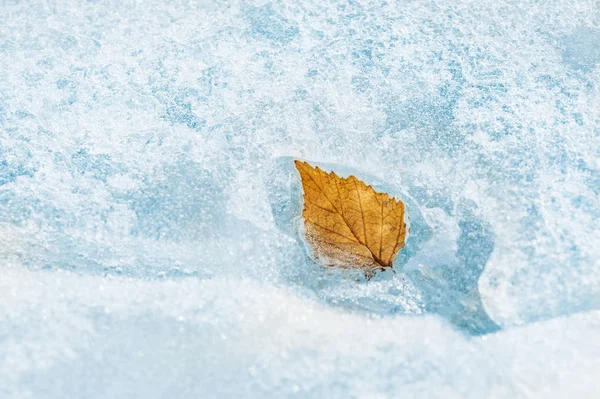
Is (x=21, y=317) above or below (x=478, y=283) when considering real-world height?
below

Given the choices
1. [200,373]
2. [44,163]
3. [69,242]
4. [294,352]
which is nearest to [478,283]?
[294,352]

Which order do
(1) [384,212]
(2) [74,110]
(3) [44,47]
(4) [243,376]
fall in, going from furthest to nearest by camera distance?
(3) [44,47] < (2) [74,110] < (1) [384,212] < (4) [243,376]

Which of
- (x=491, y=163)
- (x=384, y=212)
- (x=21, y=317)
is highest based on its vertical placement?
(x=491, y=163)

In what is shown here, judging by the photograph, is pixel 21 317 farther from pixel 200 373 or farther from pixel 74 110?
pixel 74 110

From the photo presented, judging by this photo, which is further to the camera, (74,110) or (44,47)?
(44,47)

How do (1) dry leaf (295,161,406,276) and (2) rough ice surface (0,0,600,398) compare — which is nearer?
(2) rough ice surface (0,0,600,398)
